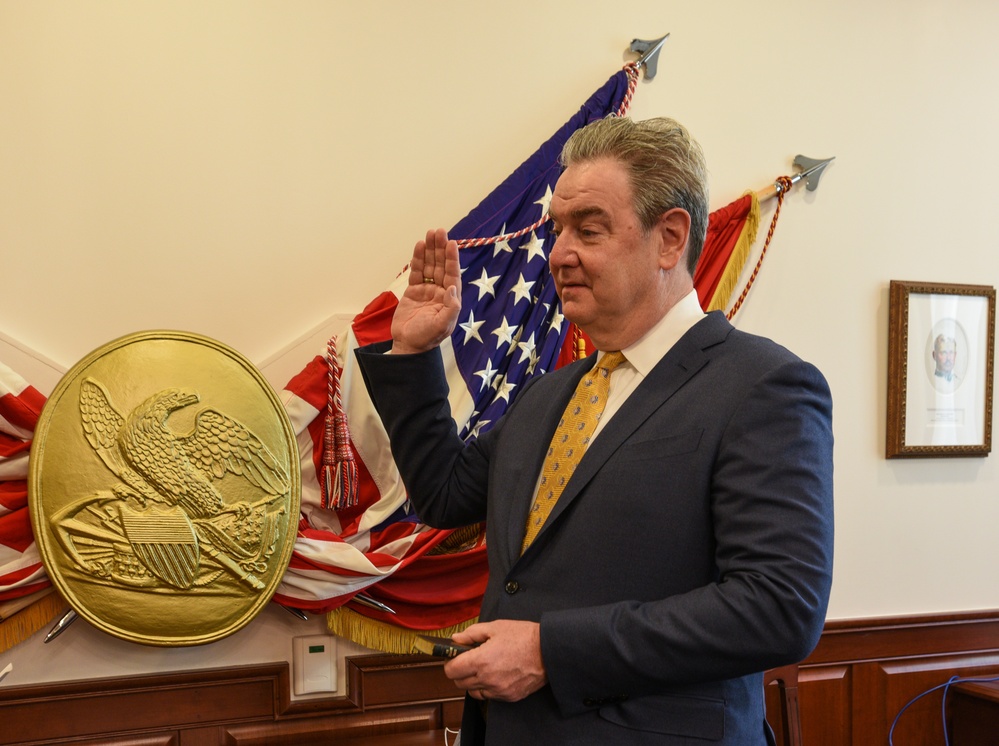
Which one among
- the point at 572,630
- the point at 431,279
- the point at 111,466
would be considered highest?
the point at 431,279

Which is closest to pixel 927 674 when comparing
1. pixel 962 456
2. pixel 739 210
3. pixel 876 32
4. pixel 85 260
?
pixel 962 456

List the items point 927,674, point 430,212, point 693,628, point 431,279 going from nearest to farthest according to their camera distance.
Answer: point 693,628 < point 431,279 < point 430,212 < point 927,674

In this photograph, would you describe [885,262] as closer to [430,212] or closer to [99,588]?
[430,212]

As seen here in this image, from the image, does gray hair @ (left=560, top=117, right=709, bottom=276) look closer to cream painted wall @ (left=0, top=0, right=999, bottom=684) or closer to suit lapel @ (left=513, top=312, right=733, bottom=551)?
suit lapel @ (left=513, top=312, right=733, bottom=551)

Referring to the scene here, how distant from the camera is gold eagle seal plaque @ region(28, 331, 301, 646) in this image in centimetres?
205

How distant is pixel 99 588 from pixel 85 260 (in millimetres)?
845

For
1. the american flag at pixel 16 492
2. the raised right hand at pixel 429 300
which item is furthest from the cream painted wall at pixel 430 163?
the raised right hand at pixel 429 300

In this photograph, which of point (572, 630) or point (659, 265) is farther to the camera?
point (659, 265)

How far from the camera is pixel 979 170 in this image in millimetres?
3113

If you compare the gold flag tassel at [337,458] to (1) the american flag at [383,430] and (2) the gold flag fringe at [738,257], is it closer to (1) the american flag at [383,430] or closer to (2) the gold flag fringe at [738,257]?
(1) the american flag at [383,430]

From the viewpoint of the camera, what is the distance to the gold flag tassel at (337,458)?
2.28 m

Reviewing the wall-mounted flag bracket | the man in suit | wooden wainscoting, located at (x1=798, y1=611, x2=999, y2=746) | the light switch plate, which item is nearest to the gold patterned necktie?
the man in suit

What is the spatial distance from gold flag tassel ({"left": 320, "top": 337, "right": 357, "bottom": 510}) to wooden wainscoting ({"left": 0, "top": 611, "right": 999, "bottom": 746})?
48 cm

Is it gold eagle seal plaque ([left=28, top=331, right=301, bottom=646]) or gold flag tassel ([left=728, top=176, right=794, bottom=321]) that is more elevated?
gold flag tassel ([left=728, top=176, right=794, bottom=321])
